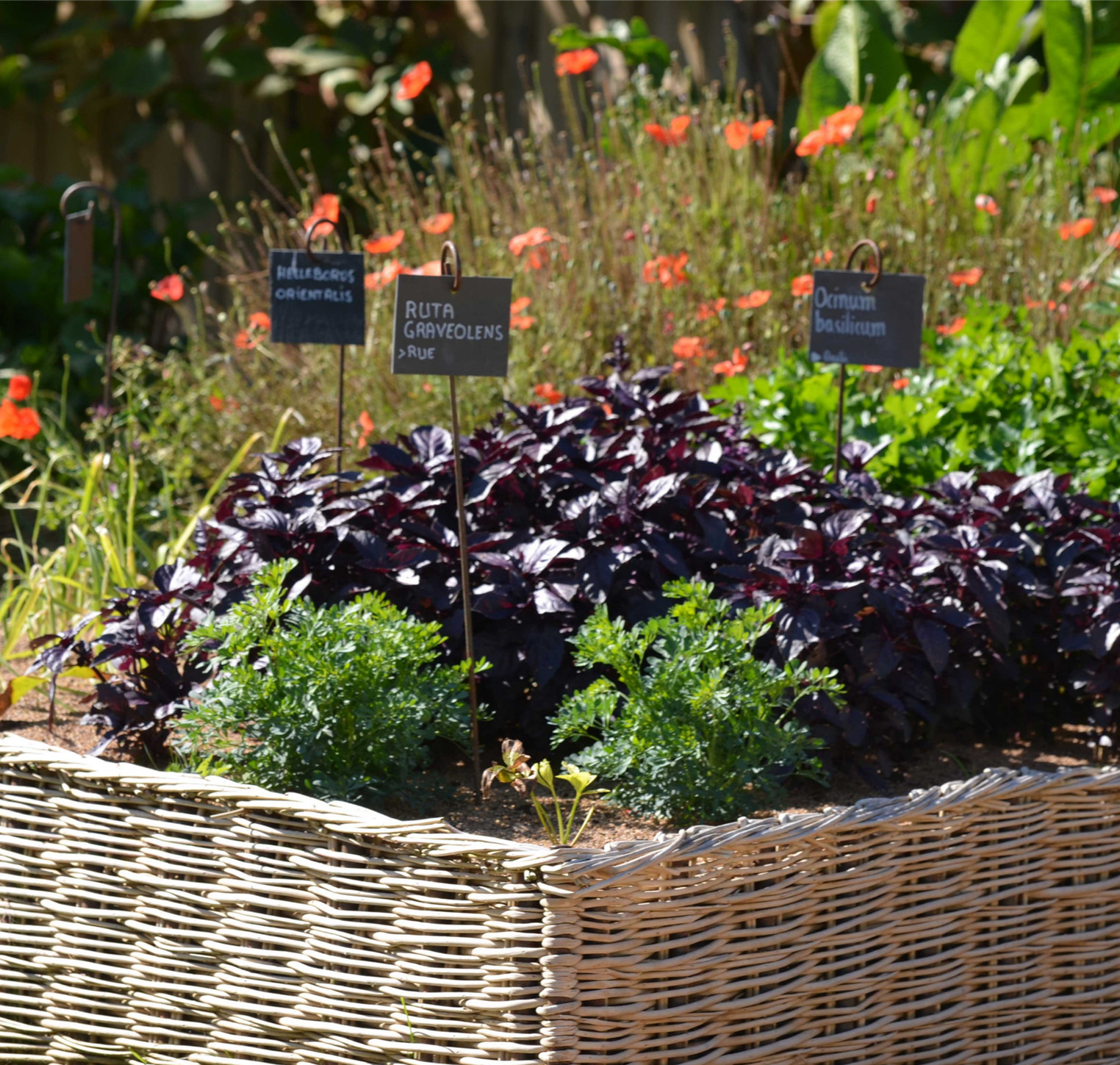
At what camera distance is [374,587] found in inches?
91.4

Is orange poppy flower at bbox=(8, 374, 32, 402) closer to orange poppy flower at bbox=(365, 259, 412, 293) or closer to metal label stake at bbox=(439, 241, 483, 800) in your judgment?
orange poppy flower at bbox=(365, 259, 412, 293)

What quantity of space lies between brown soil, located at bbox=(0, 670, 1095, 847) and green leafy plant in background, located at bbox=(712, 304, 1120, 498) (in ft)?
1.85

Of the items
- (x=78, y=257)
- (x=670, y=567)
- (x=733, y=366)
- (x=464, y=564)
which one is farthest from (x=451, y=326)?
(x=78, y=257)

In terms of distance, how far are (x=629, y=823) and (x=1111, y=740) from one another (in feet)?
3.36

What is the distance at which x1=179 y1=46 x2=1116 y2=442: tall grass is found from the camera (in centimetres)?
374

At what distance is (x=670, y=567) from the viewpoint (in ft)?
7.30

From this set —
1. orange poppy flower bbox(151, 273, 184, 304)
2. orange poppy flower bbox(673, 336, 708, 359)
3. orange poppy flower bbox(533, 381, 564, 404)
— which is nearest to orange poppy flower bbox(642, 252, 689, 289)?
orange poppy flower bbox(673, 336, 708, 359)

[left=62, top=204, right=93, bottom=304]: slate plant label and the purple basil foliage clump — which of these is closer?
the purple basil foliage clump

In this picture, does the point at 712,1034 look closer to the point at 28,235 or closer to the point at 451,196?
the point at 451,196

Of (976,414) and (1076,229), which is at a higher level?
(1076,229)

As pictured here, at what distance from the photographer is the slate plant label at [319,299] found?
2689mm

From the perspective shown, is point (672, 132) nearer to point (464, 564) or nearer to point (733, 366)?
point (733, 366)

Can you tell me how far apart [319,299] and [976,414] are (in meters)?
1.49

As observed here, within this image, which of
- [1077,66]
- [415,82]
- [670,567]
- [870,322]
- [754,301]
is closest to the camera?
[670,567]
